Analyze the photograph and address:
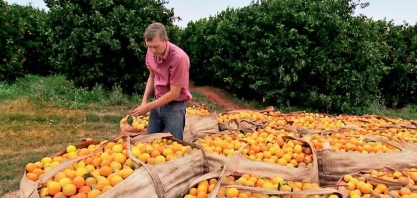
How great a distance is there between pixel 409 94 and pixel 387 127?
10534 mm

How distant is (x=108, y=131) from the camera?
27.5ft

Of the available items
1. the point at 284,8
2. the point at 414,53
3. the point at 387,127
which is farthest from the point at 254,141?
the point at 414,53

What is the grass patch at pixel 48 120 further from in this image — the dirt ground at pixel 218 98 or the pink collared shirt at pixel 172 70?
the pink collared shirt at pixel 172 70

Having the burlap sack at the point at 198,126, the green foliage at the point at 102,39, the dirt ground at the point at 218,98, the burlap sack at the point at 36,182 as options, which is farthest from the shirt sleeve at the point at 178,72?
the dirt ground at the point at 218,98

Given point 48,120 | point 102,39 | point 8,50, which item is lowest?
point 48,120

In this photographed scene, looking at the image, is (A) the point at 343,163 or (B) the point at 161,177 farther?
(A) the point at 343,163

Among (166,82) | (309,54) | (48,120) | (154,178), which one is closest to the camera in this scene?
(154,178)

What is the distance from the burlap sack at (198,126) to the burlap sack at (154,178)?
1578 mm

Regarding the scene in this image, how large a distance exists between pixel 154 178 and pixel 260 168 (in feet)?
3.58

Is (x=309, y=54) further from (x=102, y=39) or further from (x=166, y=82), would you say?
(x=166, y=82)

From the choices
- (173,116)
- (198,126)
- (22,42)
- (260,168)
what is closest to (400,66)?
(198,126)

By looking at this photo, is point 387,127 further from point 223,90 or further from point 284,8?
point 223,90

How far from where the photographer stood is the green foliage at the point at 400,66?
14711mm

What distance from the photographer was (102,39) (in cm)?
1059
